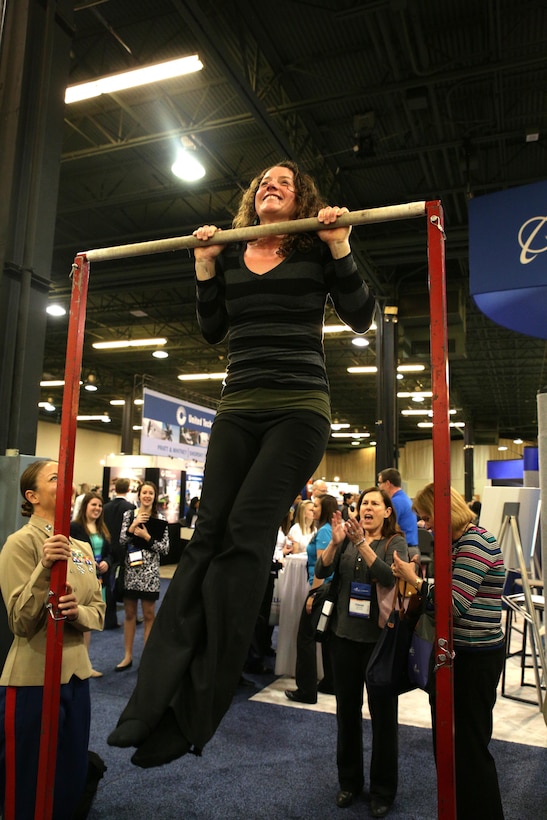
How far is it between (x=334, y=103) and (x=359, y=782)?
7.14 meters

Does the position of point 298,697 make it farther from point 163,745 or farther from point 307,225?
point 307,225

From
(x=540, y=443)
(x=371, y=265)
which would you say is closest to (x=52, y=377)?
(x=371, y=265)

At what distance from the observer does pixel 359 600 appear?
12.1 feet

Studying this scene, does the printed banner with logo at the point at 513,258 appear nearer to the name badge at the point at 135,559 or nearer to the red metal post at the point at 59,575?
the red metal post at the point at 59,575

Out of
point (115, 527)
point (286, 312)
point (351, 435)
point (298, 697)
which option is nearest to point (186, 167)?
point (115, 527)

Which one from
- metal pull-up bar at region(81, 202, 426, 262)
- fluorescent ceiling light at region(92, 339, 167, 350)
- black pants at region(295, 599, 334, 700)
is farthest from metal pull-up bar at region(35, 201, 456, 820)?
fluorescent ceiling light at region(92, 339, 167, 350)

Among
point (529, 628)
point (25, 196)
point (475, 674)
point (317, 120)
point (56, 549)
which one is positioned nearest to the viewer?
point (56, 549)

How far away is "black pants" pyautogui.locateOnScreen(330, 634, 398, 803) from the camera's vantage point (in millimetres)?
3463

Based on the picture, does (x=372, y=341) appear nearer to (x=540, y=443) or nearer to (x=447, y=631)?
(x=540, y=443)

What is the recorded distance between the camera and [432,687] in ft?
8.40

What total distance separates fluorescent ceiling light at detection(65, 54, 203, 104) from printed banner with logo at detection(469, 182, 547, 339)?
3.30 m

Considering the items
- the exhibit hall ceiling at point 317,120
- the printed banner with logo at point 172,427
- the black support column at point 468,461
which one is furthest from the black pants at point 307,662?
the black support column at point 468,461

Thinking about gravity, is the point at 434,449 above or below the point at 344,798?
above

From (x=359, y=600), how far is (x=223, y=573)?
91.6 inches
